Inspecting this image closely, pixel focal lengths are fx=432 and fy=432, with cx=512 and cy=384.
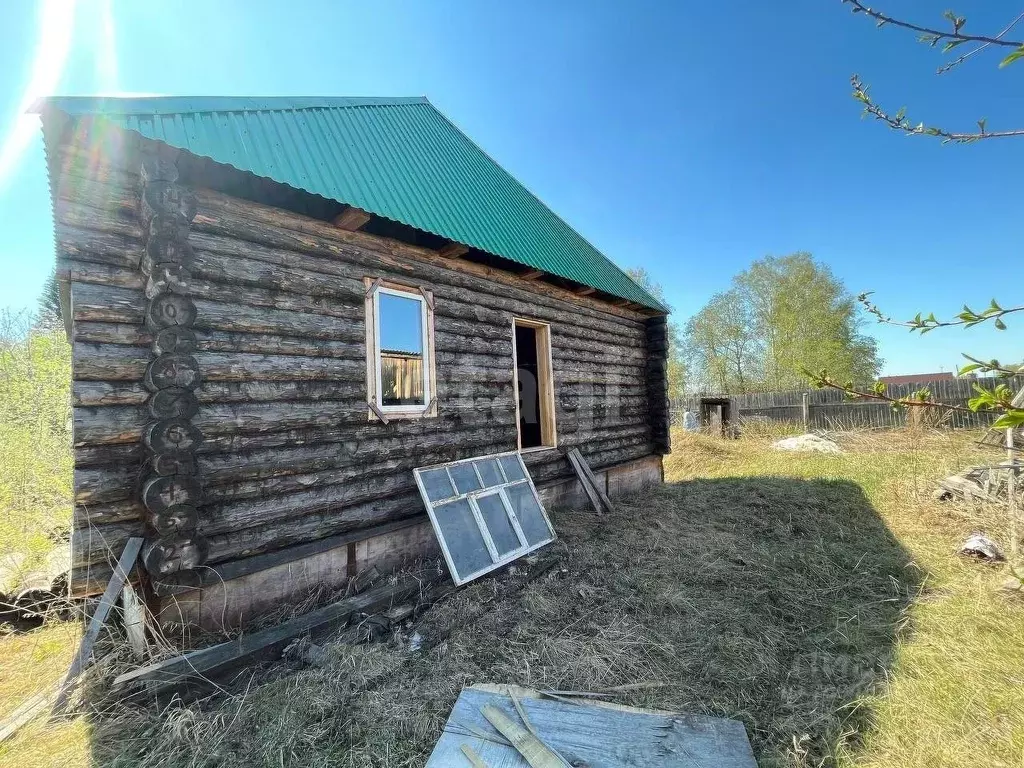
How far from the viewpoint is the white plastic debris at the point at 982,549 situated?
4.71 metres

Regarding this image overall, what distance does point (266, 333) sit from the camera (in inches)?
150

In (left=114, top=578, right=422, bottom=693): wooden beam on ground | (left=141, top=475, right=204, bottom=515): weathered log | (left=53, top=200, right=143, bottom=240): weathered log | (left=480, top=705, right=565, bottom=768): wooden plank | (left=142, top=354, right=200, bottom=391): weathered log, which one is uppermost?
(left=53, top=200, right=143, bottom=240): weathered log

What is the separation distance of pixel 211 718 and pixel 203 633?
0.83 metres

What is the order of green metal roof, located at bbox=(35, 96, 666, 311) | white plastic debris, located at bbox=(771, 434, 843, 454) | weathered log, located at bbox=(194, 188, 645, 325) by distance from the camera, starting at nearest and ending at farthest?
green metal roof, located at bbox=(35, 96, 666, 311), weathered log, located at bbox=(194, 188, 645, 325), white plastic debris, located at bbox=(771, 434, 843, 454)

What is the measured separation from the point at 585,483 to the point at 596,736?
15.4 feet

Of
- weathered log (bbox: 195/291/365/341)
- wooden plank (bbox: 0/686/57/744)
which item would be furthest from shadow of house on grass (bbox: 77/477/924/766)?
weathered log (bbox: 195/291/365/341)

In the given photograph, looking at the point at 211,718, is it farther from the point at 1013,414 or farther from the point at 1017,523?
the point at 1017,523

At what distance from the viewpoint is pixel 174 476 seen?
316 centimetres

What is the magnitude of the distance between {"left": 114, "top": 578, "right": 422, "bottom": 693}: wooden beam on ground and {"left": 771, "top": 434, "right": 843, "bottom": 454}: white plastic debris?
13.3m

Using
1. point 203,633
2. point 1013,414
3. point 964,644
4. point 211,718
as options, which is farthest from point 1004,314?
point 203,633

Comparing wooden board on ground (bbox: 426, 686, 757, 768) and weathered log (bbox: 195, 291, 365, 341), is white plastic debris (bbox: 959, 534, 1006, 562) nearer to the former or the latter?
wooden board on ground (bbox: 426, 686, 757, 768)

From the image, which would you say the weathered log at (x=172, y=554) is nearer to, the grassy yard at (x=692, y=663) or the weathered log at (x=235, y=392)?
the grassy yard at (x=692, y=663)

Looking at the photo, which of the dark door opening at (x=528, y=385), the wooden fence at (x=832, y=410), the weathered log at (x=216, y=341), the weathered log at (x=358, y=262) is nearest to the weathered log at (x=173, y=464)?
the weathered log at (x=216, y=341)

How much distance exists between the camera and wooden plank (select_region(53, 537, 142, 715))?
2631 millimetres
